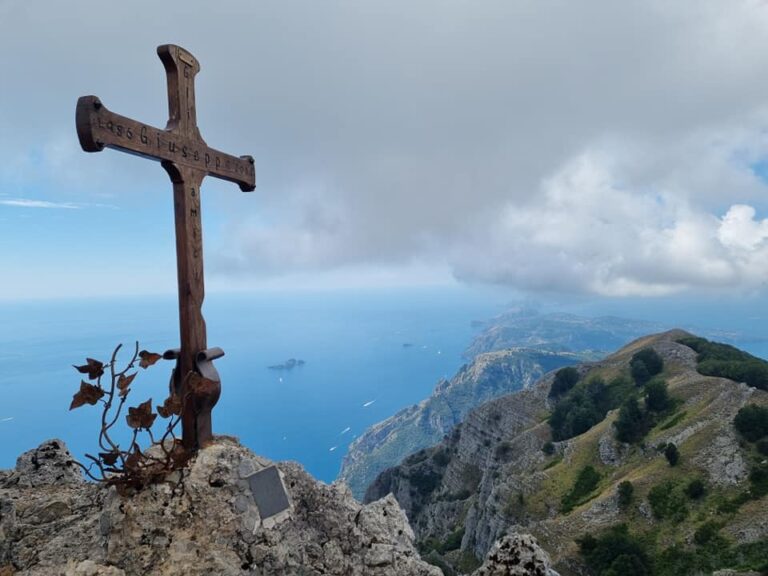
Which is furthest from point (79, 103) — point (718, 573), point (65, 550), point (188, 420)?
point (718, 573)

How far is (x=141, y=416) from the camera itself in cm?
571

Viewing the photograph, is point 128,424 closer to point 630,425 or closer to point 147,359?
point 147,359

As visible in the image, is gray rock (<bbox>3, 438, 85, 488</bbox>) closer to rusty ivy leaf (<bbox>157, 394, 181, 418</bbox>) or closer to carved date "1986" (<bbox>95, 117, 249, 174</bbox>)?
rusty ivy leaf (<bbox>157, 394, 181, 418</bbox>)

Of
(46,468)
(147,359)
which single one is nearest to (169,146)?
(147,359)

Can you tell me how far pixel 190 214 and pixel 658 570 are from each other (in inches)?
1601

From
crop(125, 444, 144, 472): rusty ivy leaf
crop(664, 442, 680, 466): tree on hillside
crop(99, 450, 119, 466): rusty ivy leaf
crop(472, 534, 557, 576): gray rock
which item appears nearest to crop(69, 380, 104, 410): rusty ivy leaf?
crop(99, 450, 119, 466): rusty ivy leaf

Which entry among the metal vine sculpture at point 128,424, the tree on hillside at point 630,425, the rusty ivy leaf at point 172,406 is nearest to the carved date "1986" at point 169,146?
the metal vine sculpture at point 128,424

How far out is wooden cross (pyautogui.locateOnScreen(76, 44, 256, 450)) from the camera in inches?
249

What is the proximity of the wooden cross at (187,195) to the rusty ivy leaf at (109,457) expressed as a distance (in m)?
0.95

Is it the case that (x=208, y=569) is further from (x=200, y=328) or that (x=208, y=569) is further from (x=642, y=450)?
(x=642, y=450)

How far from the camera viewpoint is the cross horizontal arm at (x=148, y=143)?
538cm

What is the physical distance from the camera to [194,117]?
7.18m

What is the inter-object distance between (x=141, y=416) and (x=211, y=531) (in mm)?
1687

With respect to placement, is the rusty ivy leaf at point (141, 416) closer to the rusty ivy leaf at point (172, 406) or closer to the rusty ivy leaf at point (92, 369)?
the rusty ivy leaf at point (172, 406)
